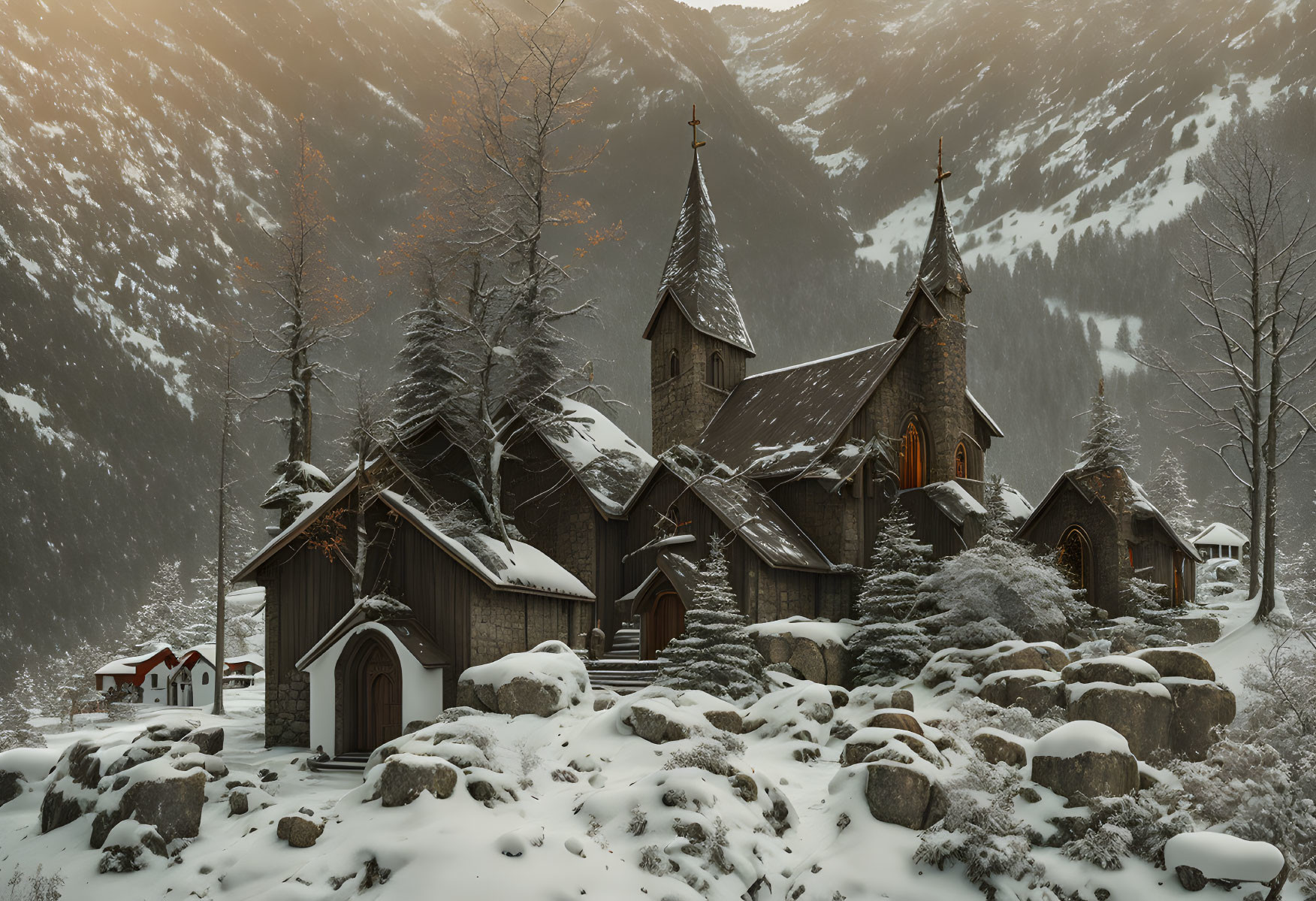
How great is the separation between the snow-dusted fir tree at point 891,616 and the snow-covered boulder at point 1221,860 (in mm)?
11158

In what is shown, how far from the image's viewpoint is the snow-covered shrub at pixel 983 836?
38.1 ft

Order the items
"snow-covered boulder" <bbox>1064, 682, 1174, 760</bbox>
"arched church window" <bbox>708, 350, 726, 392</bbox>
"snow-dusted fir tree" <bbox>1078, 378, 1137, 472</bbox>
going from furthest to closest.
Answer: "arched church window" <bbox>708, 350, 726, 392</bbox> → "snow-dusted fir tree" <bbox>1078, 378, 1137, 472</bbox> → "snow-covered boulder" <bbox>1064, 682, 1174, 760</bbox>

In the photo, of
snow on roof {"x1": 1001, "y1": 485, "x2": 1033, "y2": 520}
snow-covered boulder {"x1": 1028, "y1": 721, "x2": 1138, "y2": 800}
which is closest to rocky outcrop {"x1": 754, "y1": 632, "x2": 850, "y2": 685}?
snow-covered boulder {"x1": 1028, "y1": 721, "x2": 1138, "y2": 800}

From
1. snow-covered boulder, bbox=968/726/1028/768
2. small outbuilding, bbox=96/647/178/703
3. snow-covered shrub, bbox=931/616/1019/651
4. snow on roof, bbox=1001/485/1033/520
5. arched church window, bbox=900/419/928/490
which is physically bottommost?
small outbuilding, bbox=96/647/178/703

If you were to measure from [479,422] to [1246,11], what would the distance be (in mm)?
131592

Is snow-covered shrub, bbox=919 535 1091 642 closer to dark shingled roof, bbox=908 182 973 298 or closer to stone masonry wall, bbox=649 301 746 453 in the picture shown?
dark shingled roof, bbox=908 182 973 298

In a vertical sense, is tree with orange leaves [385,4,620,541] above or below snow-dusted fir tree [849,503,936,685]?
above

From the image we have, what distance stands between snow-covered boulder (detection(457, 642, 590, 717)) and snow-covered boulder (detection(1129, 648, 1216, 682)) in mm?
10267

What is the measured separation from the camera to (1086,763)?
12.8m

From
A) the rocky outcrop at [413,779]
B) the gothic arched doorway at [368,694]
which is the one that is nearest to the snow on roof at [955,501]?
the gothic arched doorway at [368,694]

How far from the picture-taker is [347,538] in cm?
2236

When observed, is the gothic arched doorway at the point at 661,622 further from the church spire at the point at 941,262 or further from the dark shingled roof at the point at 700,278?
the church spire at the point at 941,262

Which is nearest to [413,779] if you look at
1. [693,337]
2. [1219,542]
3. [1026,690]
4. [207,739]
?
[207,739]

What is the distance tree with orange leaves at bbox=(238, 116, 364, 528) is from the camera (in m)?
27.7
